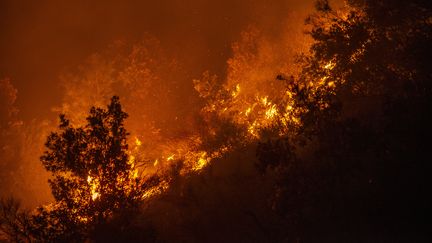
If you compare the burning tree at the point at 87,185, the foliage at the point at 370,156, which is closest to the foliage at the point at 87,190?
the burning tree at the point at 87,185

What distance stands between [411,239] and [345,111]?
7558mm

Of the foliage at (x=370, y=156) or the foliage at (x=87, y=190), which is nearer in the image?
the foliage at (x=370, y=156)

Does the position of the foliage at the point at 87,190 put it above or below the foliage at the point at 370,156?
above

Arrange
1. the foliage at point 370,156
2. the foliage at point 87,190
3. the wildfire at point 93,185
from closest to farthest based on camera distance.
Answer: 1. the foliage at point 370,156
2. the foliage at point 87,190
3. the wildfire at point 93,185

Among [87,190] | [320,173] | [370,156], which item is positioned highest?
[87,190]

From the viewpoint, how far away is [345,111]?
53.8ft

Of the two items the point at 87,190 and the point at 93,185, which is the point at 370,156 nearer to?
the point at 93,185

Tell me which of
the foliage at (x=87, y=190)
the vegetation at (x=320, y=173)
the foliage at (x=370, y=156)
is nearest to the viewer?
the foliage at (x=370, y=156)

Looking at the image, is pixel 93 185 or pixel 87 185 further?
pixel 93 185

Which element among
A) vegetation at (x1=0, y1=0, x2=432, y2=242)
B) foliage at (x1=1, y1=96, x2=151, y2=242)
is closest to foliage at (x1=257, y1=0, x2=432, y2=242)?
vegetation at (x1=0, y1=0, x2=432, y2=242)

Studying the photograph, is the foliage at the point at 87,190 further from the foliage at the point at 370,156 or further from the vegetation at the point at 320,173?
the foliage at the point at 370,156

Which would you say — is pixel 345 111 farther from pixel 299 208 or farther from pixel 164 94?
pixel 164 94

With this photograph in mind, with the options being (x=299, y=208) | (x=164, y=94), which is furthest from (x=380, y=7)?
(x=164, y=94)

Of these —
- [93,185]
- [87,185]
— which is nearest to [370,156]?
[93,185]
